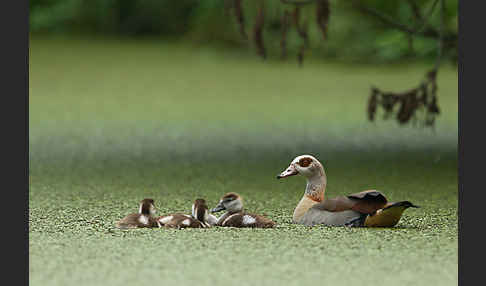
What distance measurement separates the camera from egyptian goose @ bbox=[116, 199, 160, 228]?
237cm

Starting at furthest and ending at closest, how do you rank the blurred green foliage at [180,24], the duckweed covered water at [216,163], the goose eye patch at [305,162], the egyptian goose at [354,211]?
Answer: the blurred green foliage at [180,24]
the goose eye patch at [305,162]
the egyptian goose at [354,211]
the duckweed covered water at [216,163]

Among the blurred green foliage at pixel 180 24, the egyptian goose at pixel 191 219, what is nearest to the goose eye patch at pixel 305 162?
the egyptian goose at pixel 191 219

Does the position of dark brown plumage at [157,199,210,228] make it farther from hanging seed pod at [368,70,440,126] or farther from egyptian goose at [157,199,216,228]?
hanging seed pod at [368,70,440,126]

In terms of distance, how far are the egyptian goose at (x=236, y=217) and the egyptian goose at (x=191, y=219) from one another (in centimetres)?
5

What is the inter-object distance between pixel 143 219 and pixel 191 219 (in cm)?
12

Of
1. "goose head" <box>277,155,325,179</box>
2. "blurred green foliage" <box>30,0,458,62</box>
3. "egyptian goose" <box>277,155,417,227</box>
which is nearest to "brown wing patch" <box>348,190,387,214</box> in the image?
"egyptian goose" <box>277,155,417,227</box>

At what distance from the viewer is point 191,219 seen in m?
2.36

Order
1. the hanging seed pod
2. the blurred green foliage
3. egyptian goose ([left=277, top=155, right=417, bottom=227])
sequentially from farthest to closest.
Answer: the blurred green foliage → the hanging seed pod → egyptian goose ([left=277, top=155, right=417, bottom=227])

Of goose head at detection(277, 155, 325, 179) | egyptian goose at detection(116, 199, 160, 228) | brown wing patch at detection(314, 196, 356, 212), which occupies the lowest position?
egyptian goose at detection(116, 199, 160, 228)

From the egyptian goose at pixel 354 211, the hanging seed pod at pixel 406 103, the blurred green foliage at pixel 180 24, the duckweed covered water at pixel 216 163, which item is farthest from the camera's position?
the blurred green foliage at pixel 180 24

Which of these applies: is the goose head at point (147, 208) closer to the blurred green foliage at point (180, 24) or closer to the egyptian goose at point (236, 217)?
the egyptian goose at point (236, 217)

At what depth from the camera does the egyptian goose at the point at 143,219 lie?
7.78ft

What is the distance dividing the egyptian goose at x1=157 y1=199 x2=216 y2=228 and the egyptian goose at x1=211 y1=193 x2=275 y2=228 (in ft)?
0.17

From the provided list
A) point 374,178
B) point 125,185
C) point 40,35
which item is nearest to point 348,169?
point 374,178
